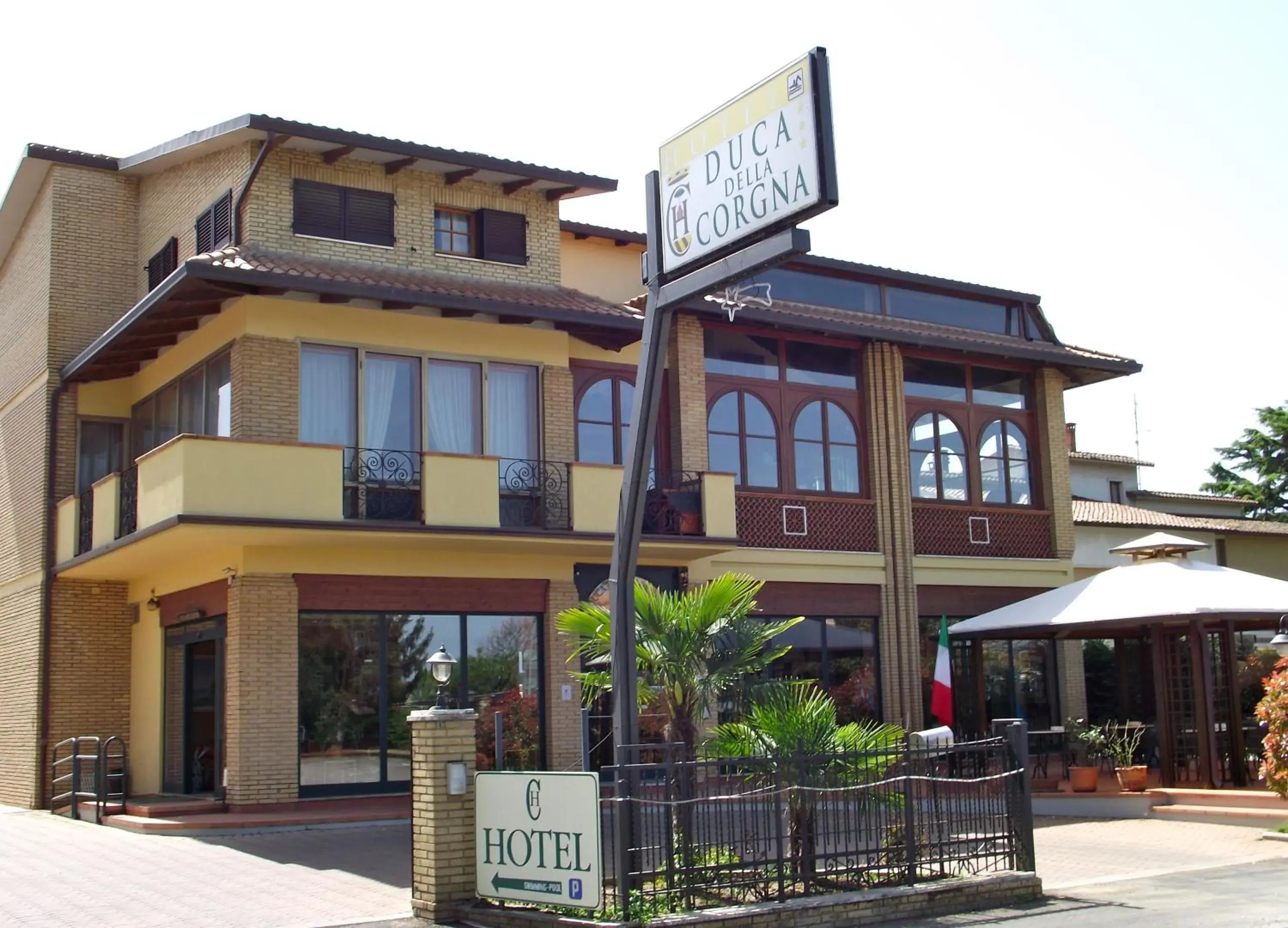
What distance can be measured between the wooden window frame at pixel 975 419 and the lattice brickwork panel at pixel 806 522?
1291 mm

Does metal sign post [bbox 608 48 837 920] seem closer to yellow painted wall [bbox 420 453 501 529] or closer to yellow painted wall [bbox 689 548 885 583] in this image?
yellow painted wall [bbox 420 453 501 529]

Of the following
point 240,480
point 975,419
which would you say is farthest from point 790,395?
point 240,480

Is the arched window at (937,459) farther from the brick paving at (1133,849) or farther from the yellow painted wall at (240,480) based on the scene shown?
the yellow painted wall at (240,480)

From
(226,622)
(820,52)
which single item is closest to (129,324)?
(226,622)

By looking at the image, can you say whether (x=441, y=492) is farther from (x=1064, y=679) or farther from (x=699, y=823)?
(x=1064, y=679)

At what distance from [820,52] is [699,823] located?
20.2ft

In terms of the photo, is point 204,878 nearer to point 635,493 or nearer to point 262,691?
point 262,691

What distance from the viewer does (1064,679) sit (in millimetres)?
25734

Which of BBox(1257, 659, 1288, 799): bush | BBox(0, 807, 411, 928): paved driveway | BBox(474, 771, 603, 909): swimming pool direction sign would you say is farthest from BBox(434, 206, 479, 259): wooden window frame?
BBox(1257, 659, 1288, 799): bush

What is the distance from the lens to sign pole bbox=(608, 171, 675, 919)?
11555 mm

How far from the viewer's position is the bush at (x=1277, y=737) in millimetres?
16359

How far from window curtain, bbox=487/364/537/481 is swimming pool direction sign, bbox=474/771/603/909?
29.4ft

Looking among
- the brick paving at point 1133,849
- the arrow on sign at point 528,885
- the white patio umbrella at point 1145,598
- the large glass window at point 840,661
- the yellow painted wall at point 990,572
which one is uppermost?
the yellow painted wall at point 990,572

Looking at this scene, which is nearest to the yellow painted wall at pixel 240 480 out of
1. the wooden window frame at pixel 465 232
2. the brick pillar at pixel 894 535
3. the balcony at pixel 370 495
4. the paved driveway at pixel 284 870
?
the balcony at pixel 370 495
